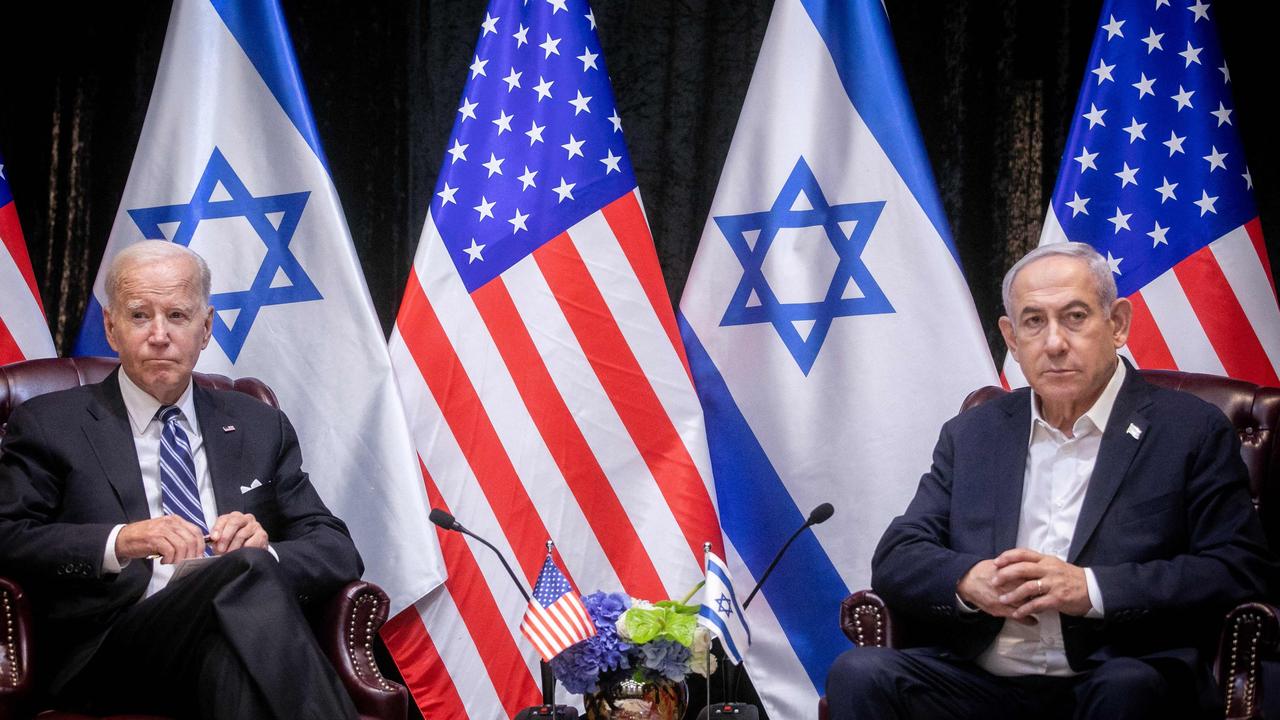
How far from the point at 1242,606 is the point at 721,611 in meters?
1.04

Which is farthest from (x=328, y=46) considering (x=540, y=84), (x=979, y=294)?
(x=979, y=294)

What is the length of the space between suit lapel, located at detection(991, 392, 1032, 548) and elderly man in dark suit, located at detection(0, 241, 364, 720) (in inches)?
56.2

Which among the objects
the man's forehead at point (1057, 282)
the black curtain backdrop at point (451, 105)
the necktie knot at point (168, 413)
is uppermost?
the black curtain backdrop at point (451, 105)

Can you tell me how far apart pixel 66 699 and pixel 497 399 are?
145 cm

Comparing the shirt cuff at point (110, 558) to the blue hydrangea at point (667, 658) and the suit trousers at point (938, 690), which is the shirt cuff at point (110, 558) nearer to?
the blue hydrangea at point (667, 658)

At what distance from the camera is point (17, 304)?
374cm

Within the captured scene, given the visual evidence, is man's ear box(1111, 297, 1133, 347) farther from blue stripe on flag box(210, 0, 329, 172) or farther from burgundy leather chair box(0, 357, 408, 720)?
blue stripe on flag box(210, 0, 329, 172)

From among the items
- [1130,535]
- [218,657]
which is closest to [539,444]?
[218,657]

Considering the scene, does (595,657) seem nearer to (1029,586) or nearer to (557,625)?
(557,625)

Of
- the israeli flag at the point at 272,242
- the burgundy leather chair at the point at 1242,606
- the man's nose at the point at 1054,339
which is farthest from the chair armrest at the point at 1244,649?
the israeli flag at the point at 272,242

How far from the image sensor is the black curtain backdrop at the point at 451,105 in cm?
420

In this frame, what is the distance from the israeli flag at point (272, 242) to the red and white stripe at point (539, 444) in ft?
0.44

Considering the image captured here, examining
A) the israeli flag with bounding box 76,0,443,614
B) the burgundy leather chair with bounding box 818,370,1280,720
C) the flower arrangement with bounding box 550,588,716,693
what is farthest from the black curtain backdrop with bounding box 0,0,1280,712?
the flower arrangement with bounding box 550,588,716,693

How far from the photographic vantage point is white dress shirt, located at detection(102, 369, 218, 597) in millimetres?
3002
